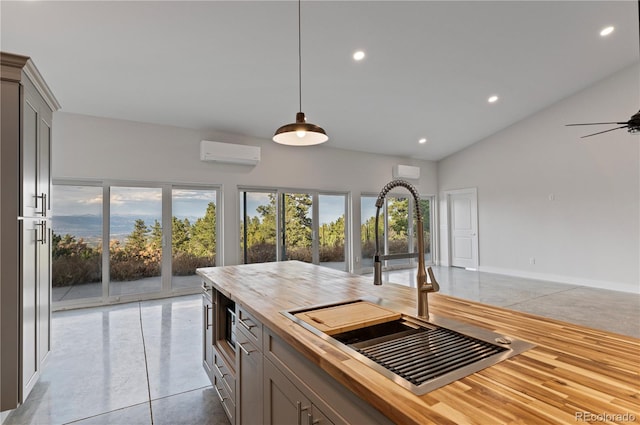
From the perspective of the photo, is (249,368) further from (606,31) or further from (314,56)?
(606,31)

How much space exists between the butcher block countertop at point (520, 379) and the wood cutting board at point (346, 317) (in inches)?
3.1

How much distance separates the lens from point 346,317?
1.32 metres

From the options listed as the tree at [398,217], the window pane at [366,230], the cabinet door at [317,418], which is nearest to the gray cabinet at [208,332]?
the cabinet door at [317,418]

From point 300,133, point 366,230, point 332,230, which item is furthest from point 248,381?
point 366,230

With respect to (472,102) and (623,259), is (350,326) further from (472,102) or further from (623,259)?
(623,259)

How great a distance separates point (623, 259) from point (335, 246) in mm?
4983

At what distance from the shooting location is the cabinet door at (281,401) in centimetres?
108

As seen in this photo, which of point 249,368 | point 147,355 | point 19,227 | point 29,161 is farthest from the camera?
point 147,355

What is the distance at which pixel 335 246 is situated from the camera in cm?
675

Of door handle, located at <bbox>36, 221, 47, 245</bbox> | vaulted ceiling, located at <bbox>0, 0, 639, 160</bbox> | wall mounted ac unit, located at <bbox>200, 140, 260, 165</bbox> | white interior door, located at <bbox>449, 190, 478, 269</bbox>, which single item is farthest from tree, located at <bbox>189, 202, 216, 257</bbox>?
white interior door, located at <bbox>449, 190, 478, 269</bbox>

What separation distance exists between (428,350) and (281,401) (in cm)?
62

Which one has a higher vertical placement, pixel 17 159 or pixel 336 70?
pixel 336 70

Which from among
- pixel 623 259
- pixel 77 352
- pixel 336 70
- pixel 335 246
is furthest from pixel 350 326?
pixel 623 259

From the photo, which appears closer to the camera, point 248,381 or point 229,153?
point 248,381
